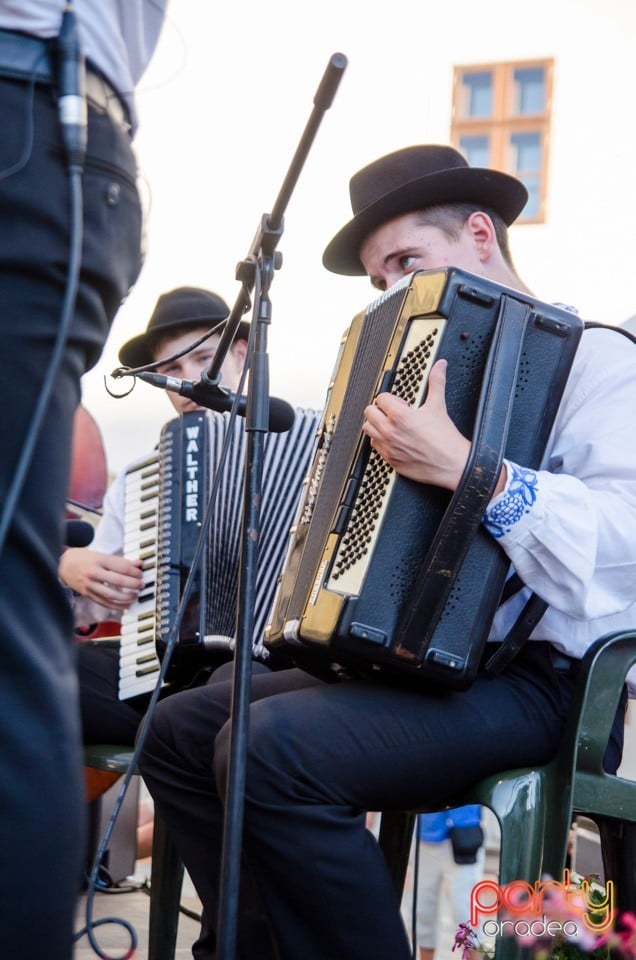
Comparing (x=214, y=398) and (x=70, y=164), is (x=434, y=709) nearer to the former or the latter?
(x=214, y=398)

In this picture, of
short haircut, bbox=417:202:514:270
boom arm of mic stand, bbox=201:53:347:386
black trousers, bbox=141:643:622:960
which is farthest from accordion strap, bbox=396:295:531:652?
short haircut, bbox=417:202:514:270

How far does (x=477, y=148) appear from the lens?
7.40m

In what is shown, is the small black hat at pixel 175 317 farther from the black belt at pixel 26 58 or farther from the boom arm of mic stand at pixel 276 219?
the black belt at pixel 26 58

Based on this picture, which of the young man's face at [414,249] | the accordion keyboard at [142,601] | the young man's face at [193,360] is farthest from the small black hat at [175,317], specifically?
the young man's face at [414,249]

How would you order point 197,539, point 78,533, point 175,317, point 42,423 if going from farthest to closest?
point 175,317 → point 197,539 → point 78,533 → point 42,423

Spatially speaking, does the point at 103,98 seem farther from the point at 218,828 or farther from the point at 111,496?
the point at 111,496

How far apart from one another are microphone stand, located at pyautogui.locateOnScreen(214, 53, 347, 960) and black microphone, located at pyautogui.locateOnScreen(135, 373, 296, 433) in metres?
0.10

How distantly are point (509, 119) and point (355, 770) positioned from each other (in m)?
6.50

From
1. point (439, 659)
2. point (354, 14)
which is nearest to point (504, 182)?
point (439, 659)

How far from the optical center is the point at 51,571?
2.85ft

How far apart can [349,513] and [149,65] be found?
69 cm

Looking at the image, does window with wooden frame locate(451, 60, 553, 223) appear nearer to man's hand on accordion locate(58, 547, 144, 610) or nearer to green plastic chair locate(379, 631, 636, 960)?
man's hand on accordion locate(58, 547, 144, 610)

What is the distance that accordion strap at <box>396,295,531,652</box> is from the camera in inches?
55.4

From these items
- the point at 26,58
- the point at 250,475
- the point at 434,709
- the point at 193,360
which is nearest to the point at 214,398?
the point at 250,475
